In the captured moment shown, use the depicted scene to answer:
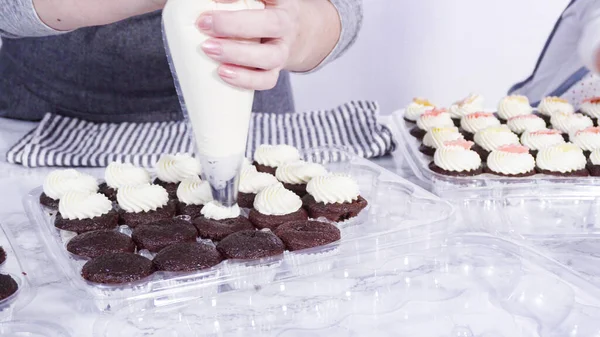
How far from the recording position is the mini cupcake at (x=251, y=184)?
1.45m

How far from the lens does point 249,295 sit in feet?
3.74

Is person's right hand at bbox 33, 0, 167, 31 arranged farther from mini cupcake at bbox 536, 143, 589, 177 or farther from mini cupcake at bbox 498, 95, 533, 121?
mini cupcake at bbox 498, 95, 533, 121

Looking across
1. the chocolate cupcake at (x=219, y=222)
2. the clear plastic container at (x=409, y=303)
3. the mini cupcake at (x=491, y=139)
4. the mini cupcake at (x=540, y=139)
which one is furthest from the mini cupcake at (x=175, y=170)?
the mini cupcake at (x=540, y=139)

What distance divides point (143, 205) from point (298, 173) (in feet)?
1.08

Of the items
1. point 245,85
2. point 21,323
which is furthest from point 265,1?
point 21,323

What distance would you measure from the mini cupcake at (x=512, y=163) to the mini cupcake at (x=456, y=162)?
33 mm

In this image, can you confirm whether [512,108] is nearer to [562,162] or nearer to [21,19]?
[562,162]

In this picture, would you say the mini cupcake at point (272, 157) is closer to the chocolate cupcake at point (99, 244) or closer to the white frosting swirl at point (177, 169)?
the white frosting swirl at point (177, 169)

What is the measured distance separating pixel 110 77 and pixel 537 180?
1169 millimetres

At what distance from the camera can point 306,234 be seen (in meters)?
1.25

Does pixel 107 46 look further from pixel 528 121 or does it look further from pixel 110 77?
pixel 528 121

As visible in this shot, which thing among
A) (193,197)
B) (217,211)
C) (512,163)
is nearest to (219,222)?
(217,211)

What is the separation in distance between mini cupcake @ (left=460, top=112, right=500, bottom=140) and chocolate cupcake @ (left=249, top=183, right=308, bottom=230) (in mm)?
682

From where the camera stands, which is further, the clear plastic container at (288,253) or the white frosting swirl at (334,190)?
the white frosting swirl at (334,190)
